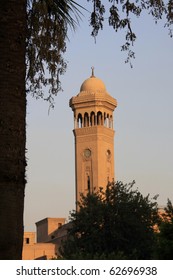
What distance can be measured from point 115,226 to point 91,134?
52765 millimetres

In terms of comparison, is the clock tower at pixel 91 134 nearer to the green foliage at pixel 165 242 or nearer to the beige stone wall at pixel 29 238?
the beige stone wall at pixel 29 238

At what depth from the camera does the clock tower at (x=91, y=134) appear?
313 feet

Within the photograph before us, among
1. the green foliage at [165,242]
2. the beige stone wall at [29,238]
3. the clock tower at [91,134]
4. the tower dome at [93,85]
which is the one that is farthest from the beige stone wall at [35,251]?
the green foliage at [165,242]

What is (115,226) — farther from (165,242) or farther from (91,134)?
(91,134)

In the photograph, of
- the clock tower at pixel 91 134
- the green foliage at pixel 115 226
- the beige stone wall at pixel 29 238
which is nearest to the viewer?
the green foliage at pixel 115 226

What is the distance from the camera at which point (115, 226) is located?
44.2 meters

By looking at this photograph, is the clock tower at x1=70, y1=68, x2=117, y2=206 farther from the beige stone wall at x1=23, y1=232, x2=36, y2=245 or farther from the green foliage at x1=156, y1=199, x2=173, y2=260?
the green foliage at x1=156, y1=199, x2=173, y2=260

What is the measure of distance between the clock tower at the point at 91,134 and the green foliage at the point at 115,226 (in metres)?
48.4

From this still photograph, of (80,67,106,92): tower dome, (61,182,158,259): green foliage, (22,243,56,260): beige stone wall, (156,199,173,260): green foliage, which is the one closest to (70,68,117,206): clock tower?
(80,67,106,92): tower dome

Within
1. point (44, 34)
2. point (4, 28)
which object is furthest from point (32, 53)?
point (4, 28)

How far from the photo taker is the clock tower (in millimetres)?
95438

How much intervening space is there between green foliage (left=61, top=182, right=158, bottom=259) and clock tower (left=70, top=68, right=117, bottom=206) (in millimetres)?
48418

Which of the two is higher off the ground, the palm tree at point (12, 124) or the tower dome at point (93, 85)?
the tower dome at point (93, 85)

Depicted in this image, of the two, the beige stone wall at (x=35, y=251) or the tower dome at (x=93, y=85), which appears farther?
the beige stone wall at (x=35, y=251)
